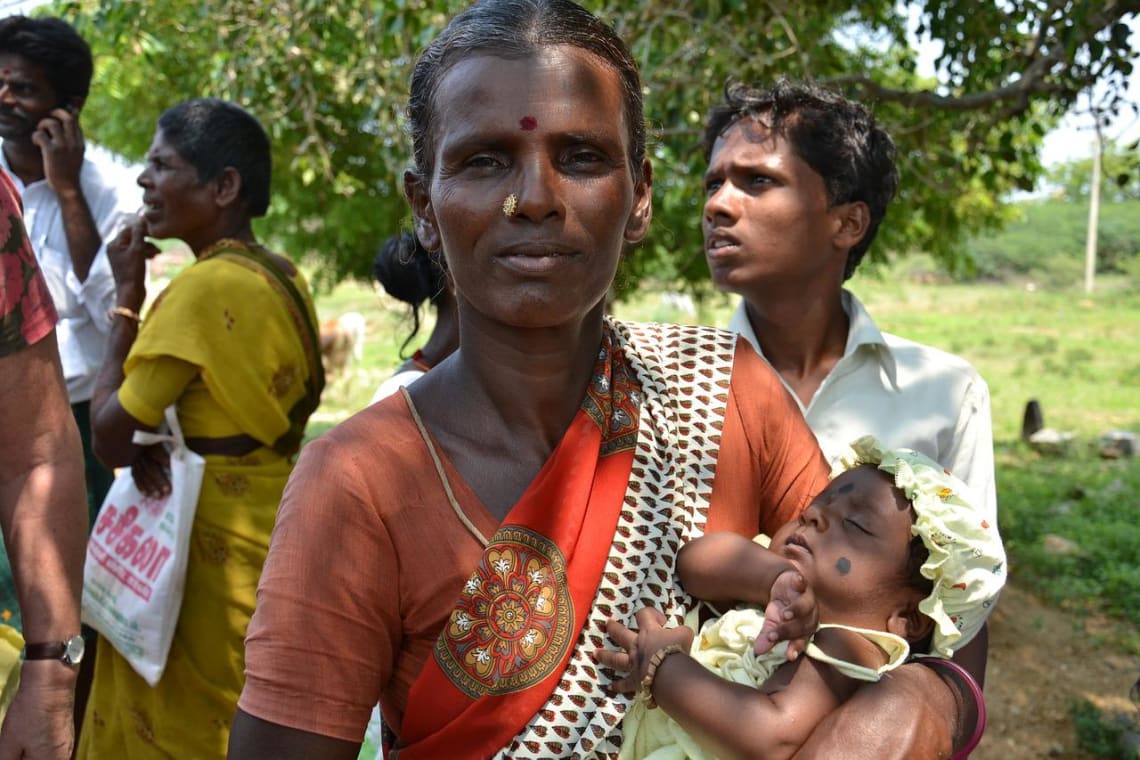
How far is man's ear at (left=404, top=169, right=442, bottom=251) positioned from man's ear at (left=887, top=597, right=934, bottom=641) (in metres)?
0.89

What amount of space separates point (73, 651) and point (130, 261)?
5.32 feet

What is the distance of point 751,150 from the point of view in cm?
276

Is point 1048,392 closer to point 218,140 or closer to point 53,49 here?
point 218,140

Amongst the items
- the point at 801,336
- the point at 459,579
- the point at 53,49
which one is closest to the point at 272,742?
the point at 459,579

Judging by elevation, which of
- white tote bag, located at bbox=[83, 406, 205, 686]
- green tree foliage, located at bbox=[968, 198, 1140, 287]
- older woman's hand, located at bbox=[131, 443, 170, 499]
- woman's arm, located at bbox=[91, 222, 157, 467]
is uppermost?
woman's arm, located at bbox=[91, 222, 157, 467]

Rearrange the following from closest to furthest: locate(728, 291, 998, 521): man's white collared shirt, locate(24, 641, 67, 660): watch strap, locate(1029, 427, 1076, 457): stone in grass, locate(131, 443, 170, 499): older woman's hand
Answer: locate(24, 641, 67, 660): watch strap < locate(728, 291, 998, 521): man's white collared shirt < locate(131, 443, 170, 499): older woman's hand < locate(1029, 427, 1076, 457): stone in grass

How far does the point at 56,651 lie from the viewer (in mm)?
2033

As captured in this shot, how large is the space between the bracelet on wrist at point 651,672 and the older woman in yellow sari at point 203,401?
2.02 meters

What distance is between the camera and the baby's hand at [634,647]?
148 cm

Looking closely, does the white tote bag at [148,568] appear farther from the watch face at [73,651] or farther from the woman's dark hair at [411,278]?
the watch face at [73,651]

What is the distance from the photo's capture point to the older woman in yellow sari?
312cm

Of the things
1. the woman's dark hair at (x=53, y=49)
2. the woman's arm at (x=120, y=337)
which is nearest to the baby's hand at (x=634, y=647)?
the woman's arm at (x=120, y=337)

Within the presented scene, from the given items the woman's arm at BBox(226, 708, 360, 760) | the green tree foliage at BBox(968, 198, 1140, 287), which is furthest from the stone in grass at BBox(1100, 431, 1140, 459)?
the green tree foliage at BBox(968, 198, 1140, 287)

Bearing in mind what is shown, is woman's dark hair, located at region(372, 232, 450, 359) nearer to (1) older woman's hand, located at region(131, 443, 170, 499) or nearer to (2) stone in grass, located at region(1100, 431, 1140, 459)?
(1) older woman's hand, located at region(131, 443, 170, 499)
